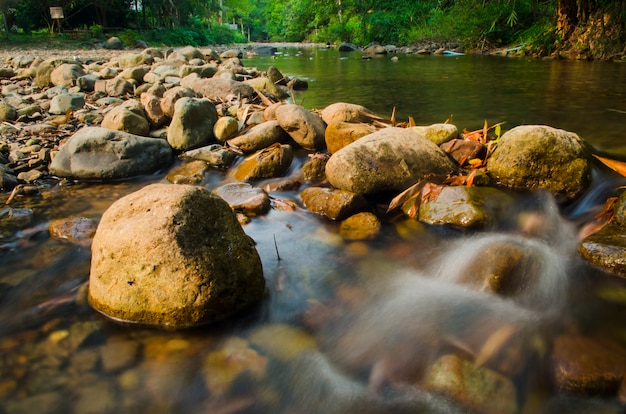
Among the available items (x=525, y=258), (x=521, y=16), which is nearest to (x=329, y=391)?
(x=525, y=258)

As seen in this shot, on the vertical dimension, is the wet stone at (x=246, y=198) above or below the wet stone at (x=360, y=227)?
above

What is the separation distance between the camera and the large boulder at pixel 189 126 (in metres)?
6.82

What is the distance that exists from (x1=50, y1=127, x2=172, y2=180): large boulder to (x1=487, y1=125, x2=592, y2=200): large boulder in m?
4.95

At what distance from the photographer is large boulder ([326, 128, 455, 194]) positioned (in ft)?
15.7

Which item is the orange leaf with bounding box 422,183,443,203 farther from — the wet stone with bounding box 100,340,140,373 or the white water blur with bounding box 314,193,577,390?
the wet stone with bounding box 100,340,140,373

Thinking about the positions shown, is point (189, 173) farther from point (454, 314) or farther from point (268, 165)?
point (454, 314)

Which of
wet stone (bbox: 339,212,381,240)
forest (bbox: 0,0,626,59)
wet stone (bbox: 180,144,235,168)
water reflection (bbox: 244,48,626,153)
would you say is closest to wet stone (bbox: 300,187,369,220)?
wet stone (bbox: 339,212,381,240)

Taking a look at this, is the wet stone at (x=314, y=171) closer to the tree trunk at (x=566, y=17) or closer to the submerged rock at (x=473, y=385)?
the submerged rock at (x=473, y=385)

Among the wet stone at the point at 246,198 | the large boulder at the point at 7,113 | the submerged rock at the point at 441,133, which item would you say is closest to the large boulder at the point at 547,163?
the submerged rock at the point at 441,133

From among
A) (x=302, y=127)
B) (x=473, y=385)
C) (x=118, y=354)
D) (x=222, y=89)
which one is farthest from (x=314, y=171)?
(x=222, y=89)

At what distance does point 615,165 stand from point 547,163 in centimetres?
99

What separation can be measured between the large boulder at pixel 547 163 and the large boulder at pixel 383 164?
2.25ft

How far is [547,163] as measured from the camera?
4.75 meters

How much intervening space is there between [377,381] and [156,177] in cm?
471
